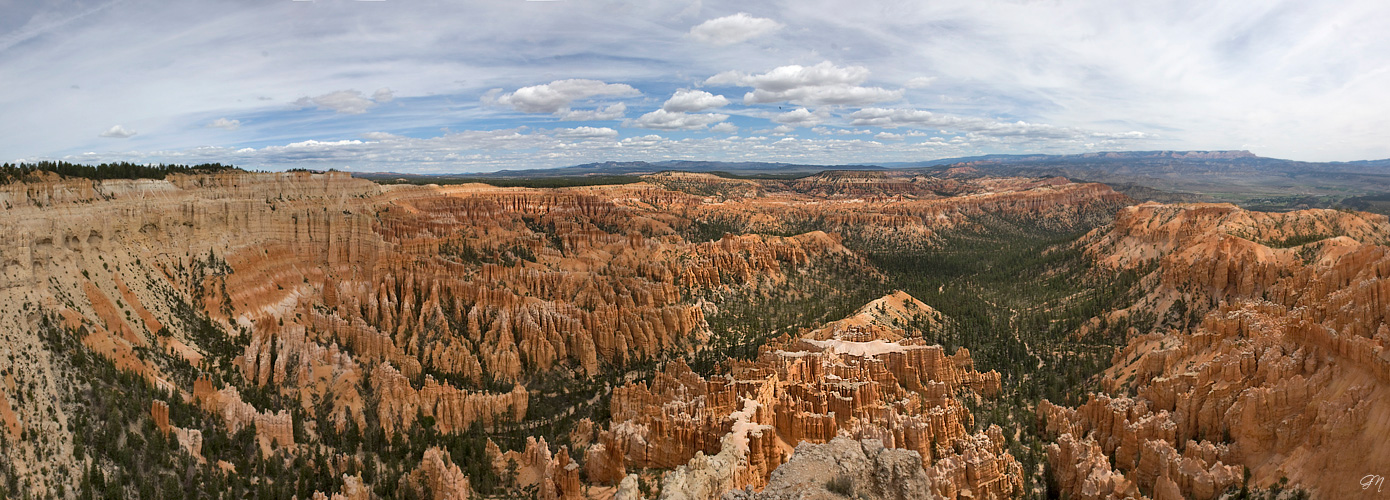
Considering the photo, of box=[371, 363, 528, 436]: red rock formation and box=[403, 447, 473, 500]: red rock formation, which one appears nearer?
box=[403, 447, 473, 500]: red rock formation

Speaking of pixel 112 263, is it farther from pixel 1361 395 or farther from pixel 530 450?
pixel 1361 395

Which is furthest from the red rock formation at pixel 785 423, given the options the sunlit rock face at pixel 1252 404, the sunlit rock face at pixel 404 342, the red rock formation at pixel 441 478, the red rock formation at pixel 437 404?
the red rock formation at pixel 437 404

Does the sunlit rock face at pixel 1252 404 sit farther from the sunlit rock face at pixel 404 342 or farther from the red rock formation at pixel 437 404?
the red rock formation at pixel 437 404

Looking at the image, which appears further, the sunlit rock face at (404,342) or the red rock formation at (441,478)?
the red rock formation at (441,478)

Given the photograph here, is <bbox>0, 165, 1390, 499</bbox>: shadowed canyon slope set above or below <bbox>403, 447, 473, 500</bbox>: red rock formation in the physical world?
above

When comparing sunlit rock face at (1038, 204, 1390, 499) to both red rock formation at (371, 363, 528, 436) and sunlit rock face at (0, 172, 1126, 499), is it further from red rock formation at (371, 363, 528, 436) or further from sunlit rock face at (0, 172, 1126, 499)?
red rock formation at (371, 363, 528, 436)

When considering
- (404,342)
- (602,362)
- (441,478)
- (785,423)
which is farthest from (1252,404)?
(404,342)

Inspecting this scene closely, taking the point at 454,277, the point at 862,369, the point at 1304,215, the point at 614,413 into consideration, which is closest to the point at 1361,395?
the point at 862,369

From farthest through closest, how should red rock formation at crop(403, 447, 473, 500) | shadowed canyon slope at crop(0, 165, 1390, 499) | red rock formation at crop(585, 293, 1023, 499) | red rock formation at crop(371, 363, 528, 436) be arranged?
1. red rock formation at crop(371, 363, 528, 436)
2. red rock formation at crop(403, 447, 473, 500)
3. shadowed canyon slope at crop(0, 165, 1390, 499)
4. red rock formation at crop(585, 293, 1023, 499)

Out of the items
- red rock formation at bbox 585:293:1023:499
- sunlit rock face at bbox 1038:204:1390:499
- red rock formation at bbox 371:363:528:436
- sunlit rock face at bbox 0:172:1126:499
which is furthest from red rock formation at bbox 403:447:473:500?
sunlit rock face at bbox 1038:204:1390:499
